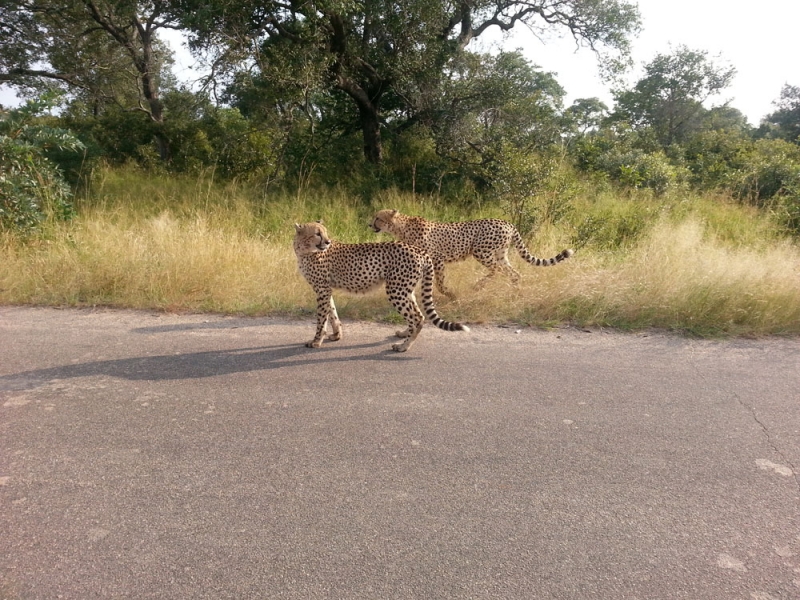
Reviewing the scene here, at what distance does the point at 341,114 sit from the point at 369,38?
1928 millimetres

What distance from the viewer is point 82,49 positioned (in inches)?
583

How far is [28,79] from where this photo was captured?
49.8ft

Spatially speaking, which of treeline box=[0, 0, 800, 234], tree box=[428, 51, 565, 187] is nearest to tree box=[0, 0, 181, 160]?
A: treeline box=[0, 0, 800, 234]

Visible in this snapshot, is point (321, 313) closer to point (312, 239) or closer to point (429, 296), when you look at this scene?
point (312, 239)

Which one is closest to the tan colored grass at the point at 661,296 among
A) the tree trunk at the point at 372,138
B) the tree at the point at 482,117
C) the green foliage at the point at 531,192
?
the green foliage at the point at 531,192

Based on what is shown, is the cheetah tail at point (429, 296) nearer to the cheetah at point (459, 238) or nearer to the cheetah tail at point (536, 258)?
the cheetah at point (459, 238)

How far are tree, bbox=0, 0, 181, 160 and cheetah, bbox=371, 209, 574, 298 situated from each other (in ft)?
34.1

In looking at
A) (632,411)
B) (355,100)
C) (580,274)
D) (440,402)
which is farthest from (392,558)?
(355,100)

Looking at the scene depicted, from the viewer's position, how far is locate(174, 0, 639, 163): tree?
29.7 feet

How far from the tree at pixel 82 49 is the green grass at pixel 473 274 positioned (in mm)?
7625

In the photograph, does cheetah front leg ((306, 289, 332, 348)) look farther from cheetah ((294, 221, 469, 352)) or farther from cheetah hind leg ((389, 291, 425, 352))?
cheetah hind leg ((389, 291, 425, 352))

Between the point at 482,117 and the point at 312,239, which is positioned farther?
the point at 482,117

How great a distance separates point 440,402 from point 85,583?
6.91 feet

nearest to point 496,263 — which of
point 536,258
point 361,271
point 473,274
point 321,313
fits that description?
point 473,274
